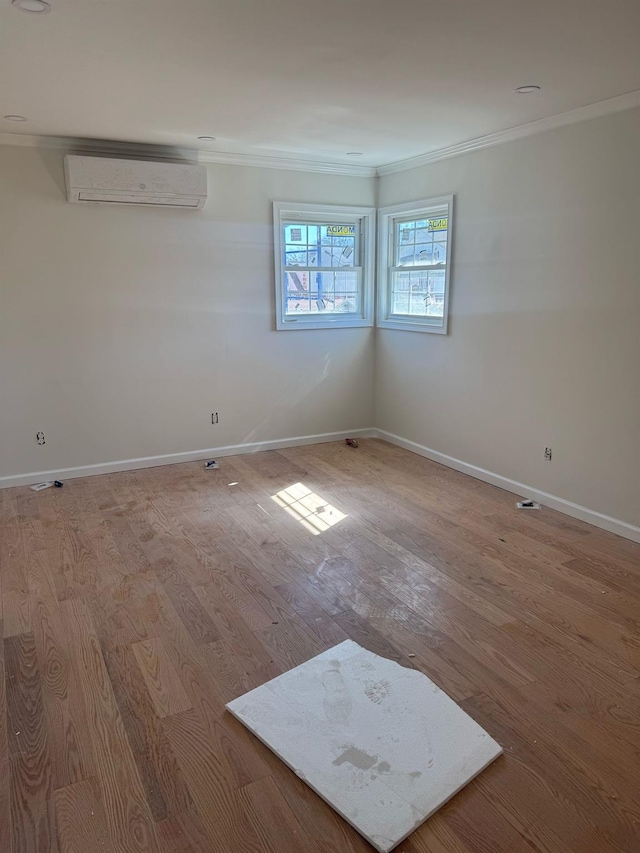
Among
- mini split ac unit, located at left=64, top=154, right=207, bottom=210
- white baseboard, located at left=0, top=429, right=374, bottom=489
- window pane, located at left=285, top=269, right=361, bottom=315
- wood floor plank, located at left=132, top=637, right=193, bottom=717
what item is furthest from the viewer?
window pane, located at left=285, top=269, right=361, bottom=315

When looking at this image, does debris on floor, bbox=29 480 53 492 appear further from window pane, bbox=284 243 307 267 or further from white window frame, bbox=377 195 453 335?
white window frame, bbox=377 195 453 335

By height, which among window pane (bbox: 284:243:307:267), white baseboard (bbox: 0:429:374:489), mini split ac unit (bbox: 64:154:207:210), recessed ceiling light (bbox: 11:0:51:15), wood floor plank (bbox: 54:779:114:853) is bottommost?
wood floor plank (bbox: 54:779:114:853)

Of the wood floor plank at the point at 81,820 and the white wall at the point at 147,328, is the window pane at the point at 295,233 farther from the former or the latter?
the wood floor plank at the point at 81,820

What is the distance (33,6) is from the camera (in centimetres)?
214

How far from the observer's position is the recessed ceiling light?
82.7 inches

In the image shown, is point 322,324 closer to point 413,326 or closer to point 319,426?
point 413,326

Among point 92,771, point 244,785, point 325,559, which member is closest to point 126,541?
point 325,559

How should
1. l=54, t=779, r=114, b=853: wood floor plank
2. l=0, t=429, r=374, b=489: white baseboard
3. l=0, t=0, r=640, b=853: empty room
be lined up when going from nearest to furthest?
l=54, t=779, r=114, b=853: wood floor plank, l=0, t=0, r=640, b=853: empty room, l=0, t=429, r=374, b=489: white baseboard

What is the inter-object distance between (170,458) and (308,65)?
331 cm

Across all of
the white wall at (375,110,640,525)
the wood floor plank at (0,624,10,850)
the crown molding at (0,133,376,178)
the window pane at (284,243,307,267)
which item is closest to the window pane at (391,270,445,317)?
the white wall at (375,110,640,525)

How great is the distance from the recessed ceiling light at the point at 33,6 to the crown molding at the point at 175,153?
7.34 ft

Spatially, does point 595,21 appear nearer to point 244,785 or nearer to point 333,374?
point 244,785

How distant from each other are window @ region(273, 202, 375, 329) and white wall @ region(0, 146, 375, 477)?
0.10 metres

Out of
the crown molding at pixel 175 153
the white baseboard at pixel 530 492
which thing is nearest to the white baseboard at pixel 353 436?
the white baseboard at pixel 530 492
